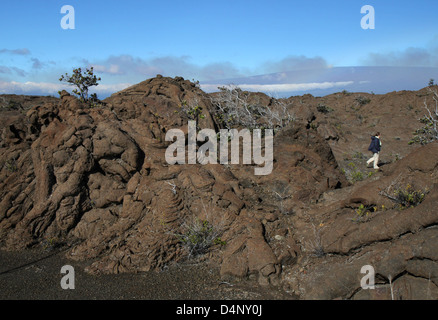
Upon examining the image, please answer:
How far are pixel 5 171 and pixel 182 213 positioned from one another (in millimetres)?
5932

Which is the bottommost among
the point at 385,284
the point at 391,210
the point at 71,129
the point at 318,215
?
the point at 385,284

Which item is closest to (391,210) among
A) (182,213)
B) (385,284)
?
(385,284)

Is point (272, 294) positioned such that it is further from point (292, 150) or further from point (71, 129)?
point (71, 129)

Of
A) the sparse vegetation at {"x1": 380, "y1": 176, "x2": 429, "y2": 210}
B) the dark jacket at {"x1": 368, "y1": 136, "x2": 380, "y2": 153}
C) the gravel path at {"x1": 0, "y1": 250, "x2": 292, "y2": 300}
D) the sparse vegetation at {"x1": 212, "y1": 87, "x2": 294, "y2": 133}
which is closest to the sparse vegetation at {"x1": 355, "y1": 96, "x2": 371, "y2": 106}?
the sparse vegetation at {"x1": 212, "y1": 87, "x2": 294, "y2": 133}

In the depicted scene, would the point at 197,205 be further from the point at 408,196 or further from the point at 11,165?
the point at 11,165

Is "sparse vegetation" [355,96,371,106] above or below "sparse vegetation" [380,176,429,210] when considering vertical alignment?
above

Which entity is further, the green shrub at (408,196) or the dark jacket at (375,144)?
the dark jacket at (375,144)

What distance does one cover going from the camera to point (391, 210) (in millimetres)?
6359

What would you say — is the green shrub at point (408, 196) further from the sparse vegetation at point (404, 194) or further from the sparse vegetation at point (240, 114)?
the sparse vegetation at point (240, 114)

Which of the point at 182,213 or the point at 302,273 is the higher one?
the point at 182,213

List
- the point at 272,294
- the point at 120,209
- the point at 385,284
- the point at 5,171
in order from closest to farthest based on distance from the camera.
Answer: the point at 385,284
the point at 272,294
the point at 120,209
the point at 5,171

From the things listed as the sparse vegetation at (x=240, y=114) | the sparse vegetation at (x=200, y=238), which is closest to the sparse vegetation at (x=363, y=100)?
the sparse vegetation at (x=240, y=114)

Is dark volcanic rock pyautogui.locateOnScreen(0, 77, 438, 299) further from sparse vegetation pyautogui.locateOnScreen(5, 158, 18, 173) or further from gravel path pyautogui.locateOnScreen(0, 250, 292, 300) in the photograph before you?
gravel path pyautogui.locateOnScreen(0, 250, 292, 300)

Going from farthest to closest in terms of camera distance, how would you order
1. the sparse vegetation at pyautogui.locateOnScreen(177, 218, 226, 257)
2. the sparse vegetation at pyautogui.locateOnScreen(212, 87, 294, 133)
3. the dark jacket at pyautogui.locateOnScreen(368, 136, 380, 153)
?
the sparse vegetation at pyautogui.locateOnScreen(212, 87, 294, 133)
the dark jacket at pyautogui.locateOnScreen(368, 136, 380, 153)
the sparse vegetation at pyautogui.locateOnScreen(177, 218, 226, 257)
